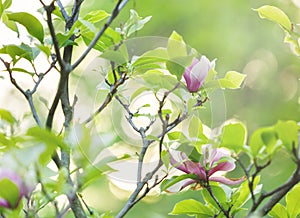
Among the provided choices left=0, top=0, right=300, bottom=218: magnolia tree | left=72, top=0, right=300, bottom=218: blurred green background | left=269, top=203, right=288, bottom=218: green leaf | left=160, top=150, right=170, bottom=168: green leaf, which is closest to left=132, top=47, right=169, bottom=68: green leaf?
left=0, top=0, right=300, bottom=218: magnolia tree

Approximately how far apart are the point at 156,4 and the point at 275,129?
Answer: 264 cm

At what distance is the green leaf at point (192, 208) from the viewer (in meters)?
0.61

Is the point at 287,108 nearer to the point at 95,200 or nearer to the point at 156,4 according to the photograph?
the point at 156,4

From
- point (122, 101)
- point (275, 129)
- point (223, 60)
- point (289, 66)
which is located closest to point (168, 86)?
point (122, 101)

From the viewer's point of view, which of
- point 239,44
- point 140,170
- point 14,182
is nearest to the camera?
point 14,182

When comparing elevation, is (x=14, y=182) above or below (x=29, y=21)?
below

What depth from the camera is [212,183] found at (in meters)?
0.62

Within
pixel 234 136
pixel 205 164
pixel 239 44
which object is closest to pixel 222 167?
pixel 205 164

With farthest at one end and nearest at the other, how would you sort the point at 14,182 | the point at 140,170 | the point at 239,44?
the point at 239,44 → the point at 140,170 → the point at 14,182

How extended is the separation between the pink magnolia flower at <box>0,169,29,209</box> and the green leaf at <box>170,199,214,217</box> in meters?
0.21

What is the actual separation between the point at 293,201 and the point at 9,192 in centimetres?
32

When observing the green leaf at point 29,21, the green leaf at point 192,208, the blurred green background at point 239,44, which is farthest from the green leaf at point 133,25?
the blurred green background at point 239,44

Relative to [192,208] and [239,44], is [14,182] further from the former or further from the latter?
[239,44]

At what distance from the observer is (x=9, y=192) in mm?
435
